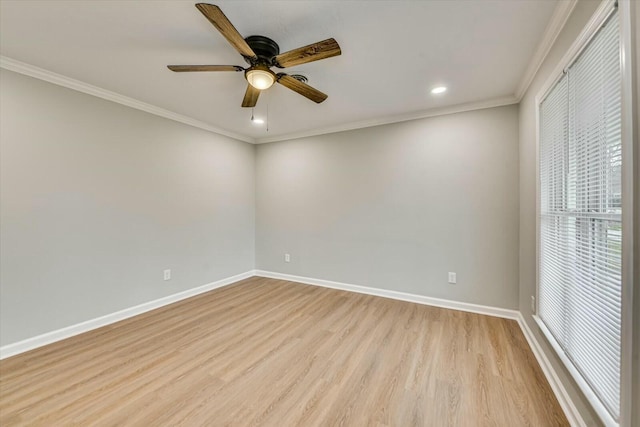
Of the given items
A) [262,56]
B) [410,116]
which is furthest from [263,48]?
[410,116]

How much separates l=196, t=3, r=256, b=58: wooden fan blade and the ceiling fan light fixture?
0.14m

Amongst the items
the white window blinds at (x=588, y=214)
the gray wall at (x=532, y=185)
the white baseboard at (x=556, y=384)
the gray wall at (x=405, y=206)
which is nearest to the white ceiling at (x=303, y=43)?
the gray wall at (x=532, y=185)

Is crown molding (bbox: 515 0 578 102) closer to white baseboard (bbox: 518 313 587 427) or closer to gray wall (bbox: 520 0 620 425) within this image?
gray wall (bbox: 520 0 620 425)

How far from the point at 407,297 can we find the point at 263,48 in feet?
10.6

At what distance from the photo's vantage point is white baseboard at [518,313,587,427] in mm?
1412

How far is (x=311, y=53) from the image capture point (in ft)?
5.28

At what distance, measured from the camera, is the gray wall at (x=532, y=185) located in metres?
1.38

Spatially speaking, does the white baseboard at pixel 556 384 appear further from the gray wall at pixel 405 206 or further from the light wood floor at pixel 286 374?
the gray wall at pixel 405 206

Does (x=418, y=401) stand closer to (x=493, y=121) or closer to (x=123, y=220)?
(x=493, y=121)

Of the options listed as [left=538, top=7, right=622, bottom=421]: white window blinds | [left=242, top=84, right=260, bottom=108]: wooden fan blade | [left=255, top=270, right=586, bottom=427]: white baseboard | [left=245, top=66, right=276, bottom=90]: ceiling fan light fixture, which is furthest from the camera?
[left=242, top=84, right=260, bottom=108]: wooden fan blade

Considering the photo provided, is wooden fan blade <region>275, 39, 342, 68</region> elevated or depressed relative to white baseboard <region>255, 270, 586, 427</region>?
elevated

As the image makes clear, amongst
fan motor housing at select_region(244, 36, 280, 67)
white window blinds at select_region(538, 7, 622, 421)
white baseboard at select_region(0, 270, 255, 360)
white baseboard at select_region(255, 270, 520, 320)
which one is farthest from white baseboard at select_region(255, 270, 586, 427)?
fan motor housing at select_region(244, 36, 280, 67)

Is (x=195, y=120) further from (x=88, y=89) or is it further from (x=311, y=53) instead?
(x=311, y=53)

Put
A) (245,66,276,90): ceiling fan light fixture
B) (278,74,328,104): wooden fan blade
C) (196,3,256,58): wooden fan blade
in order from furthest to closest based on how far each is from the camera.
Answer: (278,74,328,104): wooden fan blade
(245,66,276,90): ceiling fan light fixture
(196,3,256,58): wooden fan blade
